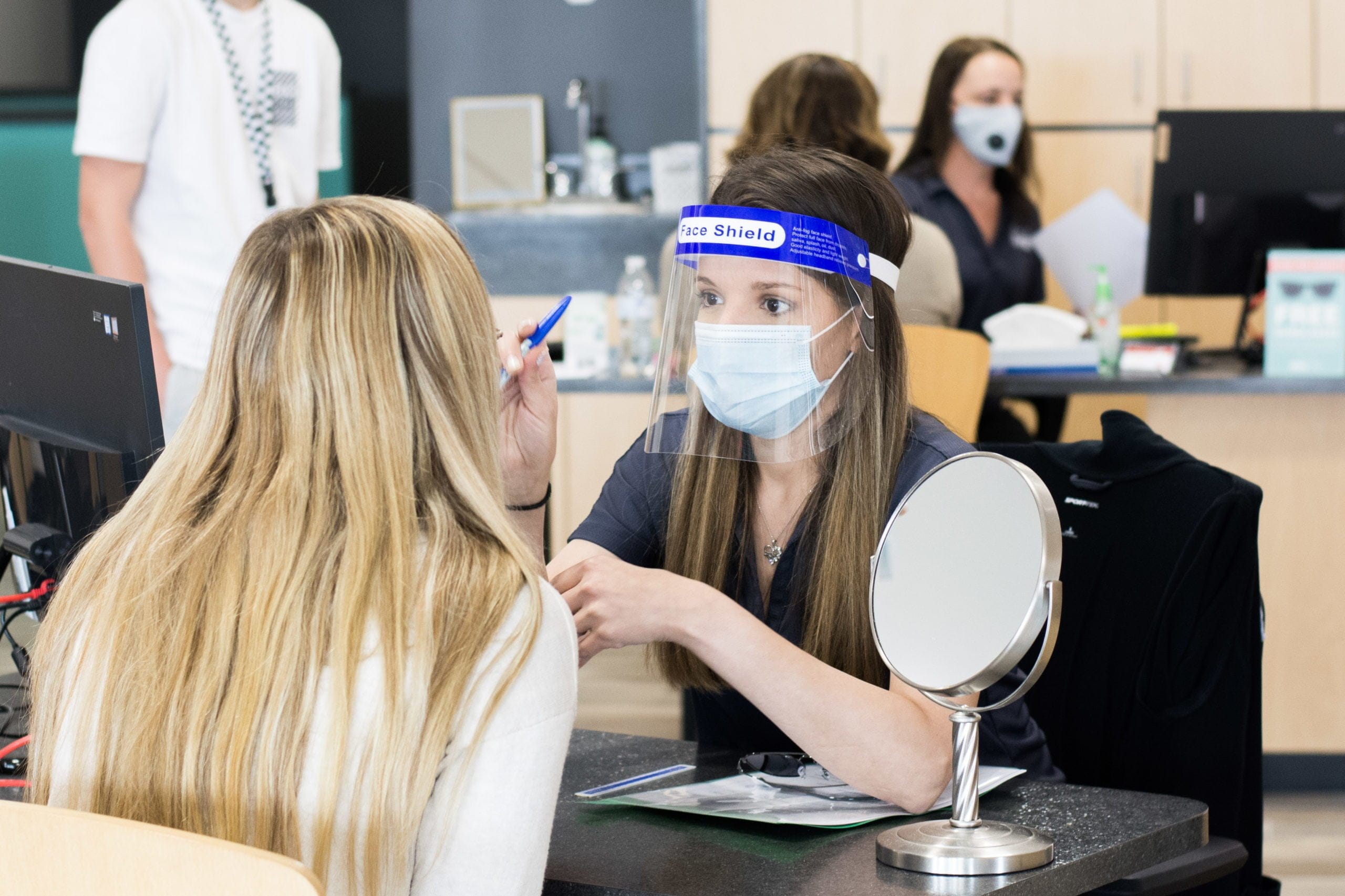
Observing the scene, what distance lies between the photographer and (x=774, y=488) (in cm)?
149

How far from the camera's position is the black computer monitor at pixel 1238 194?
10.7ft

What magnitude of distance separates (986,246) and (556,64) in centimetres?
210

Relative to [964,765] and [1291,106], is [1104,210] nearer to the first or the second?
[1291,106]

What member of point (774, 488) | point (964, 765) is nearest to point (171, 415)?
point (774, 488)

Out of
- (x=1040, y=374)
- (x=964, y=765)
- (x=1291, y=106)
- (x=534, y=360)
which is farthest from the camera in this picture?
(x=1291, y=106)

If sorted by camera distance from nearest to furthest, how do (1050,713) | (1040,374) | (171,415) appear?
(1050,713) < (171,415) < (1040,374)

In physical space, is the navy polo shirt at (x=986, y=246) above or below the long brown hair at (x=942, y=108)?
below

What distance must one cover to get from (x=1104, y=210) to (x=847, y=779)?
2.73 metres

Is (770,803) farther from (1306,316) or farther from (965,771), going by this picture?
(1306,316)

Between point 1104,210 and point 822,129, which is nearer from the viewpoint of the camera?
point 822,129

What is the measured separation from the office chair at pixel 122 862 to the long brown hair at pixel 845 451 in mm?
740

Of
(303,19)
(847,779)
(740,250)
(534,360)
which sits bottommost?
(847,779)

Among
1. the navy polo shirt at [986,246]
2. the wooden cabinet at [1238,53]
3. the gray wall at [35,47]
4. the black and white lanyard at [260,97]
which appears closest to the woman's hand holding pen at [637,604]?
the black and white lanyard at [260,97]

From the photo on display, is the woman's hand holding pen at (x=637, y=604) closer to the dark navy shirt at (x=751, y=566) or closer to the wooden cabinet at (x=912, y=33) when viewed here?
the dark navy shirt at (x=751, y=566)
